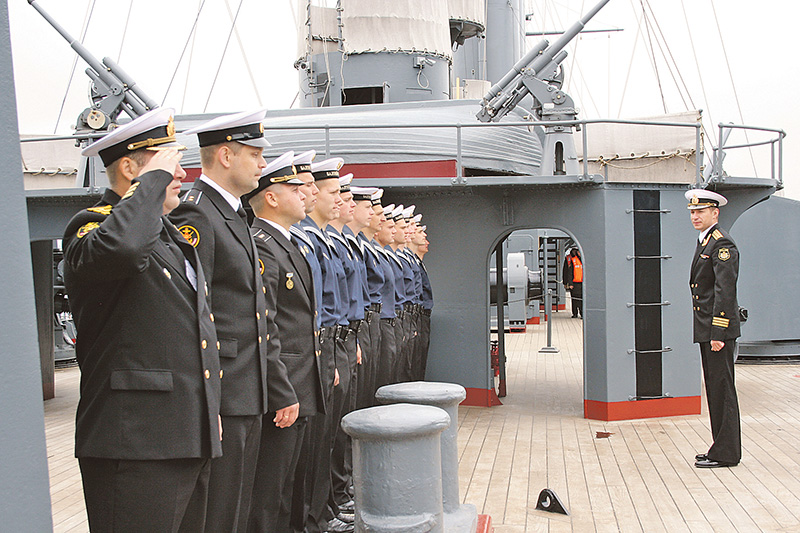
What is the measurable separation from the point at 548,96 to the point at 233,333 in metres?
6.25

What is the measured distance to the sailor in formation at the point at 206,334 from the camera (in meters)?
2.02

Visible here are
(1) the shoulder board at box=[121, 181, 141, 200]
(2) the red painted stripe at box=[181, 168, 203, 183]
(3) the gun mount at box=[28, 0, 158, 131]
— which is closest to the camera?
(1) the shoulder board at box=[121, 181, 141, 200]

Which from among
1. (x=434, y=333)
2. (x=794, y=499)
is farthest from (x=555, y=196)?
(x=794, y=499)

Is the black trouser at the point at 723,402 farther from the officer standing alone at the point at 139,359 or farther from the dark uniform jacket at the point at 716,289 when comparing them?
the officer standing alone at the point at 139,359

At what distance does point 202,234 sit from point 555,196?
569 centimetres

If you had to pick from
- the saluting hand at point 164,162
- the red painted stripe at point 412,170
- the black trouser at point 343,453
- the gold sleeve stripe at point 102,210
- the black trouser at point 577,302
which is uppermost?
the red painted stripe at point 412,170

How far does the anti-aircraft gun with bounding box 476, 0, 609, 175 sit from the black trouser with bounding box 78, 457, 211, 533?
21.0 feet

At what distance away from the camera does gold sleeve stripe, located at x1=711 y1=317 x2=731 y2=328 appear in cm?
543

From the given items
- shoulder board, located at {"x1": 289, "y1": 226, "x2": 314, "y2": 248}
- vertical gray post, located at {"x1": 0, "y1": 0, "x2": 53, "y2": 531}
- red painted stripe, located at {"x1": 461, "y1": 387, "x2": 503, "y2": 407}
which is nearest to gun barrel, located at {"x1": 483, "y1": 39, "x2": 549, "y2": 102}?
red painted stripe, located at {"x1": 461, "y1": 387, "x2": 503, "y2": 407}

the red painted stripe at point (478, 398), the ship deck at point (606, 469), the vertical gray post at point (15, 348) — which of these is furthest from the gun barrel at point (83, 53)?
the vertical gray post at point (15, 348)

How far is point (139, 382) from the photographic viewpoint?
2039mm

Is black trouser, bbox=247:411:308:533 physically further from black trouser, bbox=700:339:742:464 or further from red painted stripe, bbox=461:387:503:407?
red painted stripe, bbox=461:387:503:407

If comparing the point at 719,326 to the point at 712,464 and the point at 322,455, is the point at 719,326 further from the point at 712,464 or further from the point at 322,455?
the point at 322,455

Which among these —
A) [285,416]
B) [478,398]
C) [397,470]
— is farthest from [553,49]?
[285,416]
